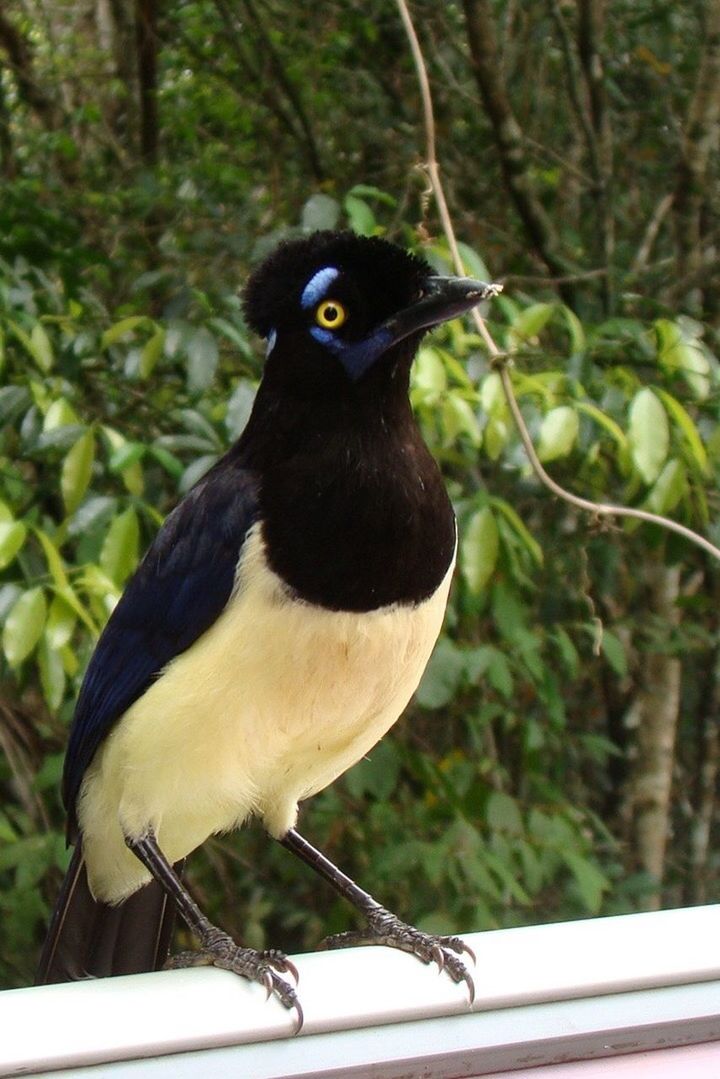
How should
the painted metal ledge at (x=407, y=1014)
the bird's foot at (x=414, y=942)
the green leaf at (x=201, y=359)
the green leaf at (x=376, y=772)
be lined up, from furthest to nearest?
1. the green leaf at (x=376, y=772)
2. the green leaf at (x=201, y=359)
3. the bird's foot at (x=414, y=942)
4. the painted metal ledge at (x=407, y=1014)

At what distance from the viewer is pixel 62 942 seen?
1.97m

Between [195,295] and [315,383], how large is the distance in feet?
Answer: 3.20

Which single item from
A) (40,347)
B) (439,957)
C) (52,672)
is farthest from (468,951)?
(40,347)

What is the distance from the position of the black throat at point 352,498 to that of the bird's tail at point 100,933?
62 centimetres

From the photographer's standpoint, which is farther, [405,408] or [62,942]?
[62,942]

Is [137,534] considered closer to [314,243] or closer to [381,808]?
[314,243]

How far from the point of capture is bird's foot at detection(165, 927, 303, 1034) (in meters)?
1.28

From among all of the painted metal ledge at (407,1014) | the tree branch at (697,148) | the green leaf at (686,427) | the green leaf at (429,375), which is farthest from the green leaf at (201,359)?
the tree branch at (697,148)

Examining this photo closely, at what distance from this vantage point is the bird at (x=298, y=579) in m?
1.56

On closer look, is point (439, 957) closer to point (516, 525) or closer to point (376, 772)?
point (516, 525)

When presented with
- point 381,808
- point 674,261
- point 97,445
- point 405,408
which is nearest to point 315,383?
point 405,408

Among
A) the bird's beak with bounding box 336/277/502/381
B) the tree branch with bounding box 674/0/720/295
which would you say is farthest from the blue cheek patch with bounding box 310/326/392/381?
the tree branch with bounding box 674/0/720/295

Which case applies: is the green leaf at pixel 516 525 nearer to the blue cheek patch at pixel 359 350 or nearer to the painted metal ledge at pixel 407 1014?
the blue cheek patch at pixel 359 350

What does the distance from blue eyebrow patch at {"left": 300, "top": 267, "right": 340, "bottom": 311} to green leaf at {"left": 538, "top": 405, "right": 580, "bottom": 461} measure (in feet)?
2.17
